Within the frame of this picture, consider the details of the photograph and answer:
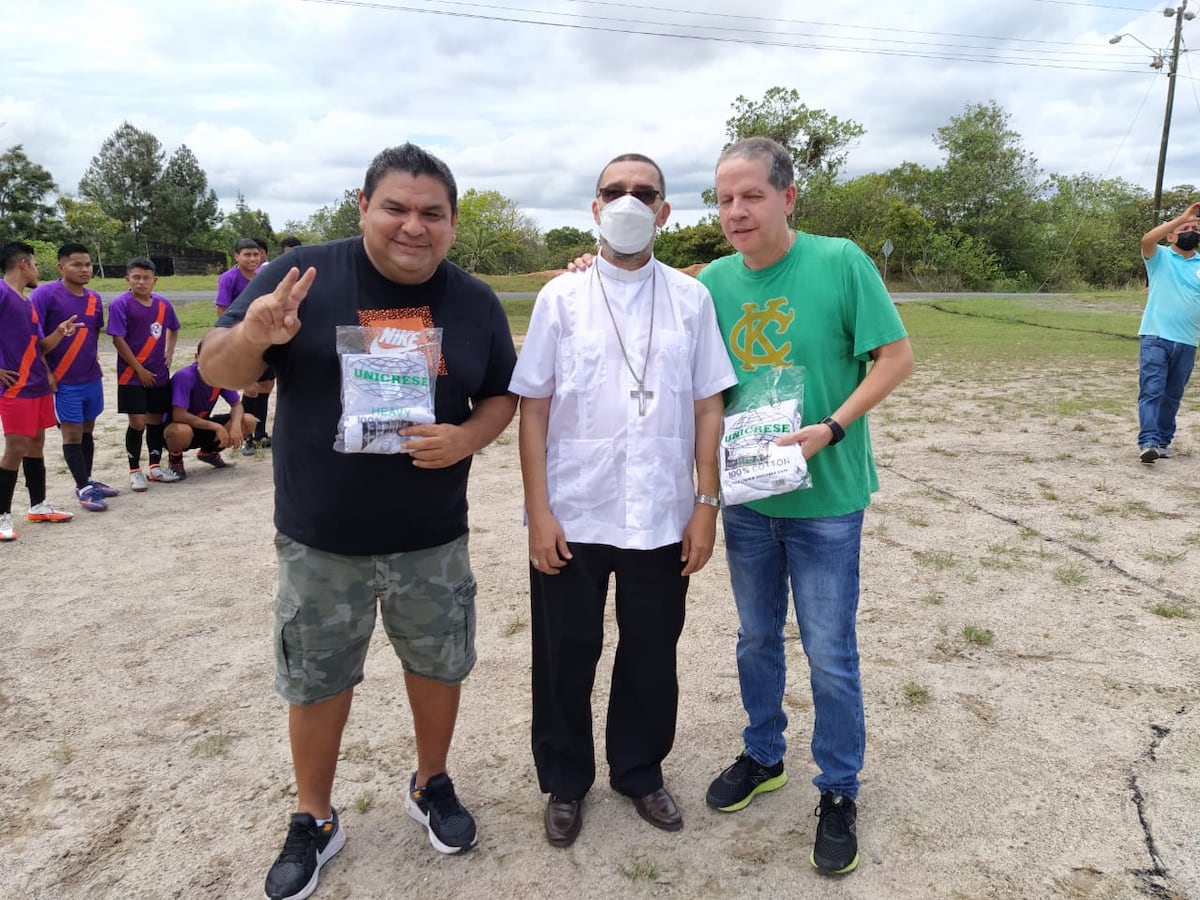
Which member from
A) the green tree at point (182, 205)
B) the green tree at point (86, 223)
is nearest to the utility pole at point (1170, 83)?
the green tree at point (86, 223)

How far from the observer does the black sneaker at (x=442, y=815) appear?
2.56 m

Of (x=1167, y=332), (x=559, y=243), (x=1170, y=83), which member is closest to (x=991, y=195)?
(x=1170, y=83)

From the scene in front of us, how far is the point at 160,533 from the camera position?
5.68 m

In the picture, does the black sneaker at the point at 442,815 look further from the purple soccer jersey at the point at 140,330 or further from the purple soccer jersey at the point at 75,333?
the purple soccer jersey at the point at 140,330

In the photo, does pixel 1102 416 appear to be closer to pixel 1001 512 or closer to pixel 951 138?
pixel 1001 512

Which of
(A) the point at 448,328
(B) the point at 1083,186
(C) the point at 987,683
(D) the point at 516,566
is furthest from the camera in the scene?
(B) the point at 1083,186

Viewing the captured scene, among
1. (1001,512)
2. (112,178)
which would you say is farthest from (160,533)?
(112,178)

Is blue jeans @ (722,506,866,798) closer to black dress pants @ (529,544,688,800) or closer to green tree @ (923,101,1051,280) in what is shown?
black dress pants @ (529,544,688,800)

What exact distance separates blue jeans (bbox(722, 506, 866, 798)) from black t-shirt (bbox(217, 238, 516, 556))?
0.99 metres

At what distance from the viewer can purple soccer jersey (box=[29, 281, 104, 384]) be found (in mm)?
6170

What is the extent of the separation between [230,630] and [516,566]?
166 cm

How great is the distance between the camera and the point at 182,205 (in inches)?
2498

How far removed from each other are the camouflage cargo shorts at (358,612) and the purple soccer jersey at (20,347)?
14.9 ft

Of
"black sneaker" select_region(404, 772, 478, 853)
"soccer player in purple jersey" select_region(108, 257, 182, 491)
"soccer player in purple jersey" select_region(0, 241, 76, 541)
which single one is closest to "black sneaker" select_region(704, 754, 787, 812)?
A: "black sneaker" select_region(404, 772, 478, 853)
